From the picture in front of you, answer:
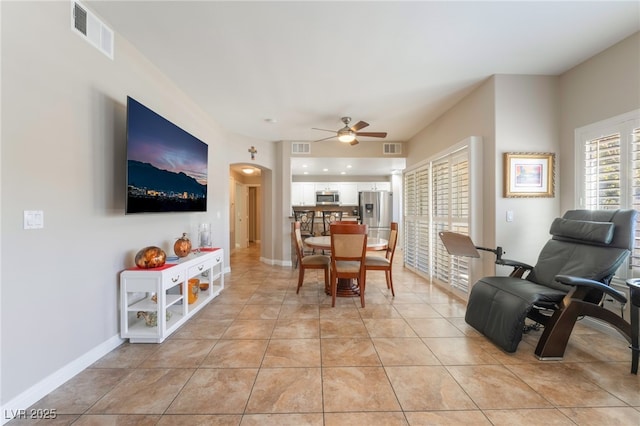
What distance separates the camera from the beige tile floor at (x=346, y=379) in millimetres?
1459

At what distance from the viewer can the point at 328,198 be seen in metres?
7.95

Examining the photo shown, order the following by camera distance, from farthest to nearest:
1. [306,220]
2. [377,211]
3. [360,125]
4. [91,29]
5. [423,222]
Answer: [377,211] → [306,220] → [423,222] → [360,125] → [91,29]

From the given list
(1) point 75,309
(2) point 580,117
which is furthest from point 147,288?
(2) point 580,117

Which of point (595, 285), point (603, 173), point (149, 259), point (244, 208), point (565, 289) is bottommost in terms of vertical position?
point (565, 289)

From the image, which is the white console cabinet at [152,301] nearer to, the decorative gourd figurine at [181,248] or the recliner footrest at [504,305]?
the decorative gourd figurine at [181,248]

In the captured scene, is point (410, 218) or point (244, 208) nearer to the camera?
point (410, 218)

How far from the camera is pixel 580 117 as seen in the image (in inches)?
104

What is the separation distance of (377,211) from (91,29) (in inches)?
266

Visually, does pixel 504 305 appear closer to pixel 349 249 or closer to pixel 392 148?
pixel 349 249

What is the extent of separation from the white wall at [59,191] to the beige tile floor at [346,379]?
12.8 inches

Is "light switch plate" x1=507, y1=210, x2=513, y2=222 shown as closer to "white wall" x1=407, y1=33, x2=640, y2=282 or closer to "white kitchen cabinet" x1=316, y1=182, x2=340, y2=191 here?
"white wall" x1=407, y1=33, x2=640, y2=282

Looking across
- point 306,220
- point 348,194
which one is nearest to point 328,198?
point 348,194

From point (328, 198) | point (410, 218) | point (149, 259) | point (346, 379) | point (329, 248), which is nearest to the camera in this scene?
point (346, 379)

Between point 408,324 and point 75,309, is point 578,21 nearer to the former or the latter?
point 408,324
